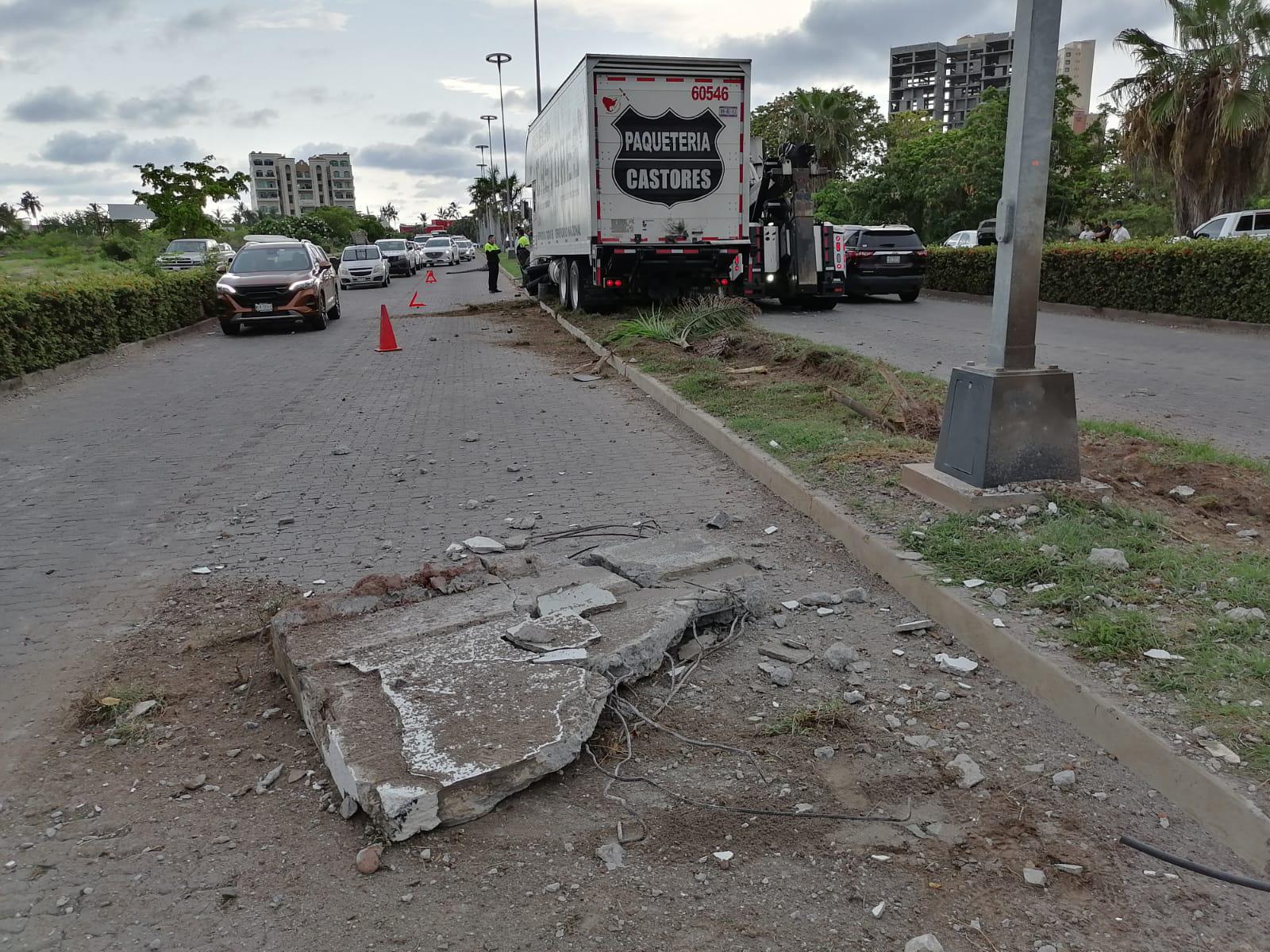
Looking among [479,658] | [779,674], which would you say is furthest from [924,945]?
[479,658]

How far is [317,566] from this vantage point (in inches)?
211

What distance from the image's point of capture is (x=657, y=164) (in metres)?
15.8

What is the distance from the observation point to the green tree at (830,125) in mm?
51281

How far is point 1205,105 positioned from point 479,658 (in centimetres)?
2483

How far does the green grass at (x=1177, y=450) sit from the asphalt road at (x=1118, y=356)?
61cm

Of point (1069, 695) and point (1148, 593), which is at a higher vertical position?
point (1148, 593)

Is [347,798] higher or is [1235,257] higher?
[1235,257]

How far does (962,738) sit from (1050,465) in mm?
2435

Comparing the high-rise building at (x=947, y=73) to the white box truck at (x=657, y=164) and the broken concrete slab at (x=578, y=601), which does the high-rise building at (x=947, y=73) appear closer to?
the white box truck at (x=657, y=164)

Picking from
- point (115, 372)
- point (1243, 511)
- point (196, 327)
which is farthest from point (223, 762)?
point (196, 327)

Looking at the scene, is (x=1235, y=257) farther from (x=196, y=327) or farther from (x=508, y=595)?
(x=196, y=327)

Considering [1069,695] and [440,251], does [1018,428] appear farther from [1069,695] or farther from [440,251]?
[440,251]

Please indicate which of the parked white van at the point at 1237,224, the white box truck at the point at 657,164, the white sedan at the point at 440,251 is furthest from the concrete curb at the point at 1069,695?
the white sedan at the point at 440,251

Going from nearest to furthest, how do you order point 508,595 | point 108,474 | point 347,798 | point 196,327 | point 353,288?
point 347,798 < point 508,595 < point 108,474 < point 196,327 < point 353,288
